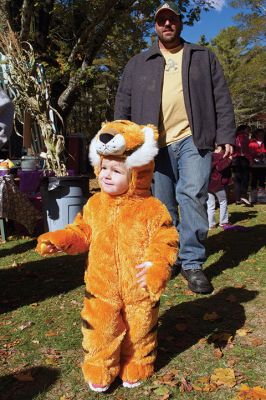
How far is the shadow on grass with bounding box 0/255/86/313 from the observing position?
392 cm

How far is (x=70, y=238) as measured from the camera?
2406 millimetres

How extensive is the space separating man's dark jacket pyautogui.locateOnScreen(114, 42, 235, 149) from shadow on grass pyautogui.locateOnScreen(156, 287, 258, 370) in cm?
132

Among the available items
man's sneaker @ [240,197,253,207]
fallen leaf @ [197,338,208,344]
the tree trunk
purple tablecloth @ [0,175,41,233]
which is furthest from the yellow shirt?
the tree trunk

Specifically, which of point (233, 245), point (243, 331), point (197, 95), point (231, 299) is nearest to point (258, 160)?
point (233, 245)

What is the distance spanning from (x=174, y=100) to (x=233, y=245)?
2.45 meters

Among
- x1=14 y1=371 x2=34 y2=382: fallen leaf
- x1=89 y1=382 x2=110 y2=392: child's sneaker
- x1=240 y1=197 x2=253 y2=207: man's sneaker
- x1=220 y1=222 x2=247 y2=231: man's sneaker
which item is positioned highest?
x1=89 y1=382 x2=110 y2=392: child's sneaker

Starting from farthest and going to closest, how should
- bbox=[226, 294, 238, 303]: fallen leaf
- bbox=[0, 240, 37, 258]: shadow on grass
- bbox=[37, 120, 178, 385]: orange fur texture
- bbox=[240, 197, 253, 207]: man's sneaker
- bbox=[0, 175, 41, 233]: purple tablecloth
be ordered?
1. bbox=[240, 197, 253, 207]: man's sneaker
2. bbox=[0, 175, 41, 233]: purple tablecloth
3. bbox=[0, 240, 37, 258]: shadow on grass
4. bbox=[226, 294, 238, 303]: fallen leaf
5. bbox=[37, 120, 178, 385]: orange fur texture

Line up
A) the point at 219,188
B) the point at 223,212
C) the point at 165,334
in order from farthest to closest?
→ the point at 219,188 → the point at 223,212 → the point at 165,334

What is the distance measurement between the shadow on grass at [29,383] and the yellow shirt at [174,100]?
7.38 ft

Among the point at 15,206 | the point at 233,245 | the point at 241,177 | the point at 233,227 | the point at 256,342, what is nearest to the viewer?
the point at 256,342

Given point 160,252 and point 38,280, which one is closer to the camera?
point 160,252

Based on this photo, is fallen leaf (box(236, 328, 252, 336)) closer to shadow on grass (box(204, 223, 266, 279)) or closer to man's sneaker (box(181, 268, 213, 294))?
man's sneaker (box(181, 268, 213, 294))

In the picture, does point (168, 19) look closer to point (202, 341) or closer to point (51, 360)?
point (202, 341)

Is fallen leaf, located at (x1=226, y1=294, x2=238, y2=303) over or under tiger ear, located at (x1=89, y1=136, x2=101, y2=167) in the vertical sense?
under
